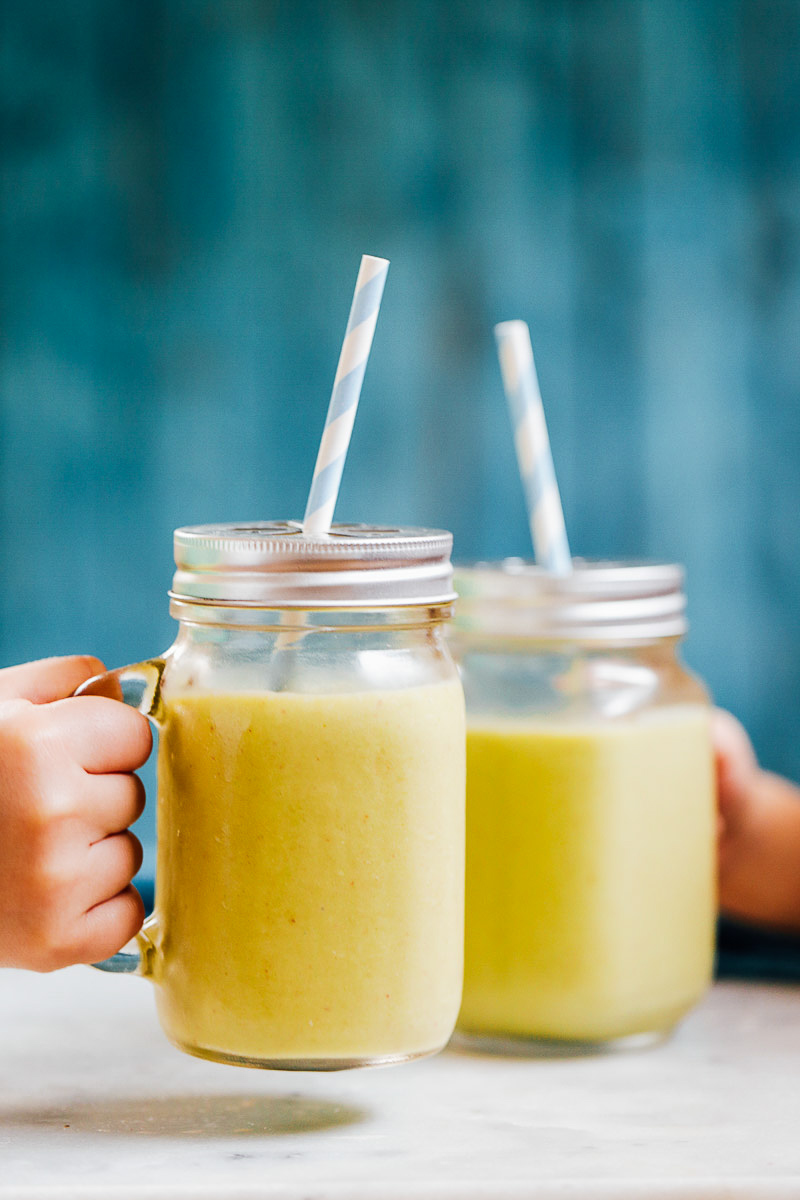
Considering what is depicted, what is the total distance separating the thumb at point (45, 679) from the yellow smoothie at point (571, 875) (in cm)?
23

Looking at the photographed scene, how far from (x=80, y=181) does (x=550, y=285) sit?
0.41m

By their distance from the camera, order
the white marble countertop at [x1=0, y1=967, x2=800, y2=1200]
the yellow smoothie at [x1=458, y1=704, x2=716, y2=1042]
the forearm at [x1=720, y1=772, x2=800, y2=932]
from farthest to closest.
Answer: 1. the forearm at [x1=720, y1=772, x2=800, y2=932]
2. the yellow smoothie at [x1=458, y1=704, x2=716, y2=1042]
3. the white marble countertop at [x1=0, y1=967, x2=800, y2=1200]

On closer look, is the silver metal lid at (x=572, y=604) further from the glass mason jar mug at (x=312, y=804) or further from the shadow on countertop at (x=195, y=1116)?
the shadow on countertop at (x=195, y=1116)

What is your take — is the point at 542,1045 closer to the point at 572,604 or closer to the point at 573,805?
the point at 573,805

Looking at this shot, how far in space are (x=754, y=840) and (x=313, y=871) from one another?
48 centimetres

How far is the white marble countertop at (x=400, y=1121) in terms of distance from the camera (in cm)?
59

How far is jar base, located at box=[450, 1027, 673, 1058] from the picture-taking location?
770 millimetres

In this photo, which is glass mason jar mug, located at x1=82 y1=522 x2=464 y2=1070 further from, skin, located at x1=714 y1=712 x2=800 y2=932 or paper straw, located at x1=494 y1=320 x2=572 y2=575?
skin, located at x1=714 y1=712 x2=800 y2=932

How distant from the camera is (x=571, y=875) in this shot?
0.75 m

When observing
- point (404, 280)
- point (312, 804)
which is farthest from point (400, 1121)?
point (404, 280)

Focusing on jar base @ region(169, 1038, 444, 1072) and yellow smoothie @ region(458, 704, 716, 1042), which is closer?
jar base @ region(169, 1038, 444, 1072)

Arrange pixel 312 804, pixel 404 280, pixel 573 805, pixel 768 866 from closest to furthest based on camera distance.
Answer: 1. pixel 312 804
2. pixel 573 805
3. pixel 768 866
4. pixel 404 280

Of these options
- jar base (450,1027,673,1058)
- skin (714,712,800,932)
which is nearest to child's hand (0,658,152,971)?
jar base (450,1027,673,1058)

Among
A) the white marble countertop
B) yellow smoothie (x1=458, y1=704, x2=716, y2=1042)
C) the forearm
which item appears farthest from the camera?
the forearm
